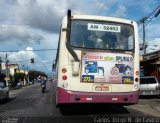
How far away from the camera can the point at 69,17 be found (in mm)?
14469

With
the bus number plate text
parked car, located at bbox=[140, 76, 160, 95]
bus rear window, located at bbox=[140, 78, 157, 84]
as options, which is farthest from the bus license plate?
bus rear window, located at bbox=[140, 78, 157, 84]

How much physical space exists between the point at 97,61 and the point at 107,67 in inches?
17.2

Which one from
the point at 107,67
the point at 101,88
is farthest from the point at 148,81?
the point at 101,88

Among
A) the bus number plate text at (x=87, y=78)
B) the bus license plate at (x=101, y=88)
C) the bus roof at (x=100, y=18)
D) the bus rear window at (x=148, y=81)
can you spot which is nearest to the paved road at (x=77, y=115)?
the bus license plate at (x=101, y=88)

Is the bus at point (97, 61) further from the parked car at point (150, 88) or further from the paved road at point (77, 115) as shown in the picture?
the parked car at point (150, 88)

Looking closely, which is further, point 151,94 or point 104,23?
point 151,94

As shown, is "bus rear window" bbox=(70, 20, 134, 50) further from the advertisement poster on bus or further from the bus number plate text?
the bus number plate text

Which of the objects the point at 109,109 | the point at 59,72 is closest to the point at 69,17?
the point at 59,72

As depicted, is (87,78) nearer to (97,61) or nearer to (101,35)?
(97,61)

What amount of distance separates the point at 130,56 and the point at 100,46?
1.22 m

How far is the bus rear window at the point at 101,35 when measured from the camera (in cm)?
1446

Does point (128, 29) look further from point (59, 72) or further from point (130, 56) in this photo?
point (59, 72)

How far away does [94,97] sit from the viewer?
567 inches

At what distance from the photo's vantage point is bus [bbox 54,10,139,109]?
14.3m
